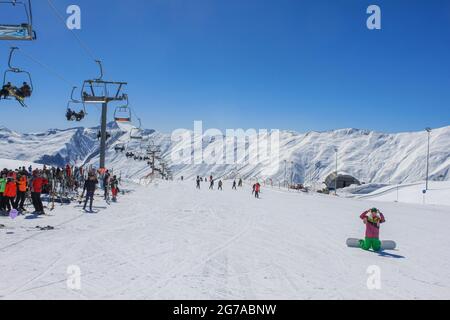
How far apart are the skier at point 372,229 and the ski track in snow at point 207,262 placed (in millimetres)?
367

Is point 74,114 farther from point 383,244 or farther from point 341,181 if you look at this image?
point 341,181

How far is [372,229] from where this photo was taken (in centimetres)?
1013

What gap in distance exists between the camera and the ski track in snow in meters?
6.19

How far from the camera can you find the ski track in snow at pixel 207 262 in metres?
6.19

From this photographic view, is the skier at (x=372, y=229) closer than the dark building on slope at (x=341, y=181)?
Yes

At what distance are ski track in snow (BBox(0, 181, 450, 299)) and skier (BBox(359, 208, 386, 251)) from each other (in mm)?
367

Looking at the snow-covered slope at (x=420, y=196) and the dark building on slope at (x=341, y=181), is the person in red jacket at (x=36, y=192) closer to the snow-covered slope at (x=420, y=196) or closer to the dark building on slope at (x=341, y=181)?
the snow-covered slope at (x=420, y=196)

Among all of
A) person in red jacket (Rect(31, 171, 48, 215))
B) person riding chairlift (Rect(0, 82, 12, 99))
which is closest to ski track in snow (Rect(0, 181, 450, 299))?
person in red jacket (Rect(31, 171, 48, 215))

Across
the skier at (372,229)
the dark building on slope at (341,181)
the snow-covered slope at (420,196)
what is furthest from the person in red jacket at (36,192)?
the dark building on slope at (341,181)

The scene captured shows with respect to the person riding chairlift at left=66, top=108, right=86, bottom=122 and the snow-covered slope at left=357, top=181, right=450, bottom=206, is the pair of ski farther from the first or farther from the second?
the snow-covered slope at left=357, top=181, right=450, bottom=206

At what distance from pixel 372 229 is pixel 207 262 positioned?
4.69m

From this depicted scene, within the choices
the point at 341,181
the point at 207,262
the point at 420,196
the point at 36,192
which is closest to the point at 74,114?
the point at 36,192

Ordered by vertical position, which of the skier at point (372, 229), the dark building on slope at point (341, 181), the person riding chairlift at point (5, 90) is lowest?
the dark building on slope at point (341, 181)
